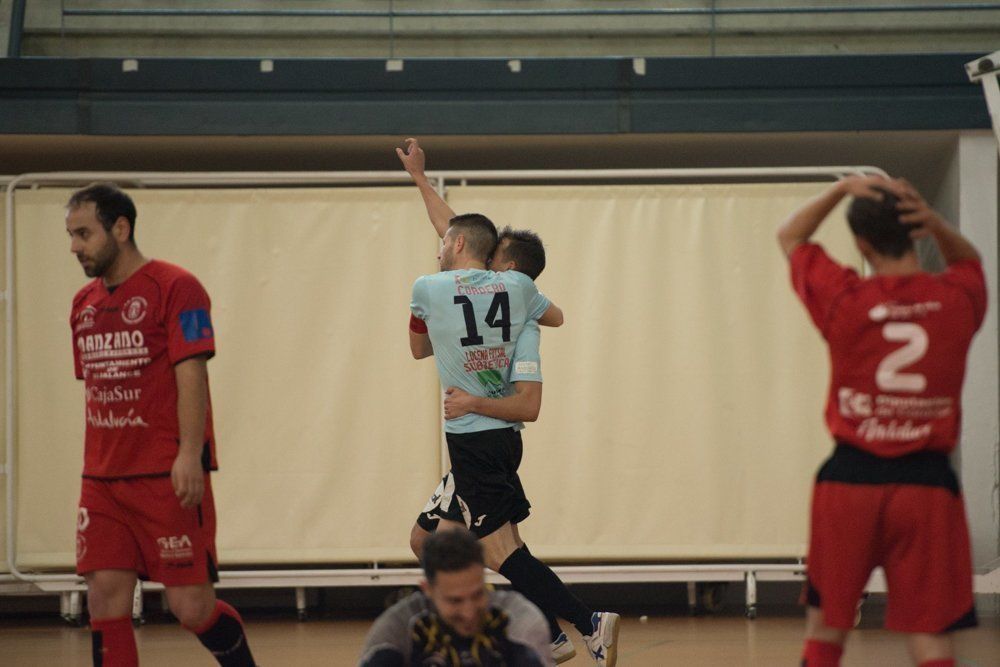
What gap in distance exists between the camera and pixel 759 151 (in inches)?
284

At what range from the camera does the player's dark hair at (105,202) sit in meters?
3.61

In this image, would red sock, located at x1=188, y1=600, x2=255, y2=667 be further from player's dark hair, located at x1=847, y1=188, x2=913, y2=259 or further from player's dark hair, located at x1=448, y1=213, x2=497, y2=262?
player's dark hair, located at x1=847, y1=188, x2=913, y2=259

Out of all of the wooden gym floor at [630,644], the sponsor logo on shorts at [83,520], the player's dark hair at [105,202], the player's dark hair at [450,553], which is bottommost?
the wooden gym floor at [630,644]

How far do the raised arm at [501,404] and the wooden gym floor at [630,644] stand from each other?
1541 millimetres

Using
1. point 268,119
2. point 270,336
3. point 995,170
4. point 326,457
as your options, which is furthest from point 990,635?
point 268,119

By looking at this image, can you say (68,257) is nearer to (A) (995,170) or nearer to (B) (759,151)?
(B) (759,151)

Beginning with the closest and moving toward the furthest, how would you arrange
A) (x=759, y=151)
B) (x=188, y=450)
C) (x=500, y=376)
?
(x=188, y=450) → (x=500, y=376) → (x=759, y=151)

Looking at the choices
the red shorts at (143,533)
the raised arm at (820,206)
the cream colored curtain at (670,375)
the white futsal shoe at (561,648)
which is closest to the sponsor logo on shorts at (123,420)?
the red shorts at (143,533)

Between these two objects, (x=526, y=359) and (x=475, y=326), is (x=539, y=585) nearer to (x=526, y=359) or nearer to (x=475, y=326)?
(x=526, y=359)

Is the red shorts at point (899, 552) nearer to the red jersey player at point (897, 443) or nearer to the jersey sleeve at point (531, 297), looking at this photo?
the red jersey player at point (897, 443)

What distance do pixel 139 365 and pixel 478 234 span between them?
4.37ft

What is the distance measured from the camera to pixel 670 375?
660 centimetres

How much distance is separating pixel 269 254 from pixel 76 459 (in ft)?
5.20

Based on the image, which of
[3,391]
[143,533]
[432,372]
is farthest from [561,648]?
[3,391]
